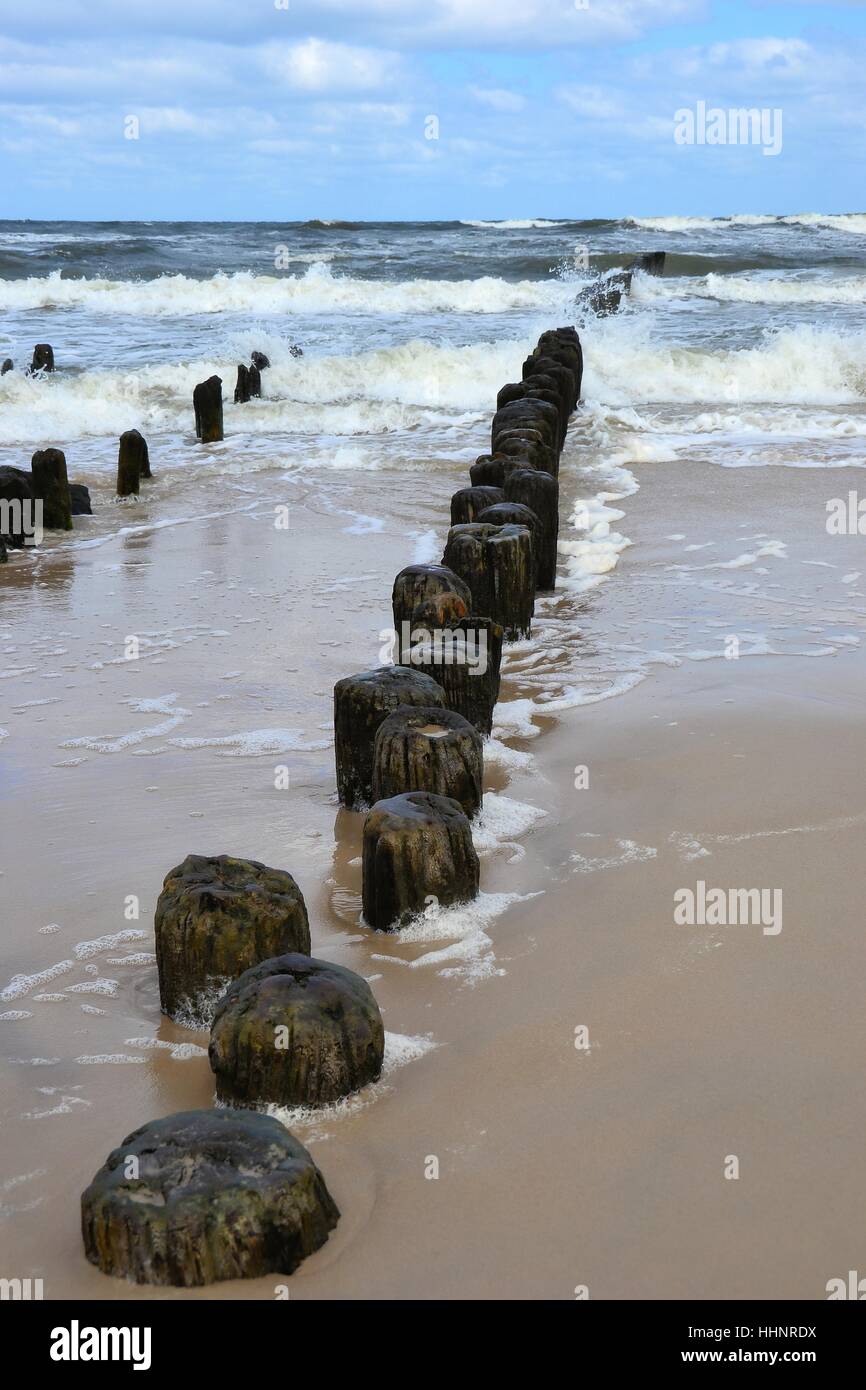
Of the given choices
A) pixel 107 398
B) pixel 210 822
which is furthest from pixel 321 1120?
pixel 107 398

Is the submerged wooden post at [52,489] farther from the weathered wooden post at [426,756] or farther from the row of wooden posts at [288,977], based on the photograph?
the weathered wooden post at [426,756]

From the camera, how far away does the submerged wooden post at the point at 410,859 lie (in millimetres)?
3738

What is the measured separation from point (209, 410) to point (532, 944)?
11325 millimetres

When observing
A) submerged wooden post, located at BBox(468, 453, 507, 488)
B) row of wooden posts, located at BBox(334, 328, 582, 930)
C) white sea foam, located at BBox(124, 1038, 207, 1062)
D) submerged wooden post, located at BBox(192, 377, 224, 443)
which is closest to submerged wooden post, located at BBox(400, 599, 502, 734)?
row of wooden posts, located at BBox(334, 328, 582, 930)

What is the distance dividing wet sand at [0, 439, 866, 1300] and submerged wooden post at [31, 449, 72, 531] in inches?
96.7

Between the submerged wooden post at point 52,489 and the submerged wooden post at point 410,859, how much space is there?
6.85 meters

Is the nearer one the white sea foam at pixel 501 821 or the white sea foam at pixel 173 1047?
the white sea foam at pixel 173 1047

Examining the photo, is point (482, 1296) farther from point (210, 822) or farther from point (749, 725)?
point (749, 725)

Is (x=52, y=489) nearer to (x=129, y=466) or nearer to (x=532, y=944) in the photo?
(x=129, y=466)

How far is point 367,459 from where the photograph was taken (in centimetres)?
1262

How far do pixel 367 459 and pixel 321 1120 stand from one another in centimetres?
1019

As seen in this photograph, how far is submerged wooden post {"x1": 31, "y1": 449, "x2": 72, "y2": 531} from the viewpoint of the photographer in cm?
991

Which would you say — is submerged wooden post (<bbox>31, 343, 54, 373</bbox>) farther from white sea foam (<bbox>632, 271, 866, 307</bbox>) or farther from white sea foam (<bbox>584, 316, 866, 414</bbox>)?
white sea foam (<bbox>632, 271, 866, 307</bbox>)

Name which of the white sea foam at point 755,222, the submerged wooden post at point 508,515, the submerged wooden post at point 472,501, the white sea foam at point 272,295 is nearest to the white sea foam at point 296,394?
the submerged wooden post at point 472,501
